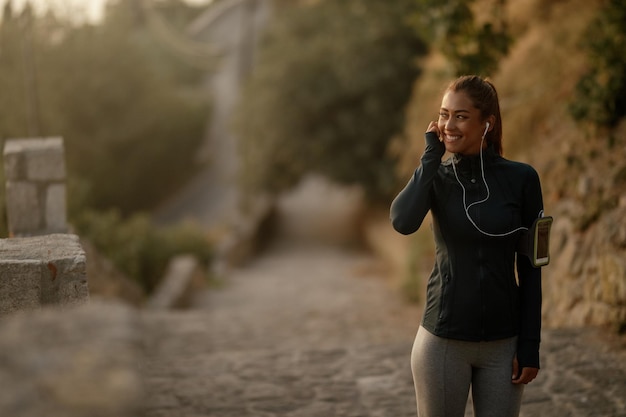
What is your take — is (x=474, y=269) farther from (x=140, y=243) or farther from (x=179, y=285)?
(x=140, y=243)

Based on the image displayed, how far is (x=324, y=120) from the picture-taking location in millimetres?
17891

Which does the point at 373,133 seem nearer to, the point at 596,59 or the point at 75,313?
the point at 596,59

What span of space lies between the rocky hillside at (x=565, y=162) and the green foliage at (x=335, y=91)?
6.05 m

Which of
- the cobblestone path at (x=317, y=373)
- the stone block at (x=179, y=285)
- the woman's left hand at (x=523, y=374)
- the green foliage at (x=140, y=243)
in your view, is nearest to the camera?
the woman's left hand at (x=523, y=374)

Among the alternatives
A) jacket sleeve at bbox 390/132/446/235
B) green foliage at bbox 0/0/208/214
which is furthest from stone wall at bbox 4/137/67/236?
green foliage at bbox 0/0/208/214

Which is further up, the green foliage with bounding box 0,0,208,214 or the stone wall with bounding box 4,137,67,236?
the green foliage with bounding box 0,0,208,214

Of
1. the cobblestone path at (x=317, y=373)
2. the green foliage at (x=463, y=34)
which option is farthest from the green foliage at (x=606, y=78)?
the cobblestone path at (x=317, y=373)

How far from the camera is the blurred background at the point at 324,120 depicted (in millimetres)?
6332

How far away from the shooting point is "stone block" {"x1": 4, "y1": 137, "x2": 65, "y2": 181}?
6.33 meters

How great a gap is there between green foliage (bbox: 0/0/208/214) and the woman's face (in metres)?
18.0

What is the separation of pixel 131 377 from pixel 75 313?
40 centimetres

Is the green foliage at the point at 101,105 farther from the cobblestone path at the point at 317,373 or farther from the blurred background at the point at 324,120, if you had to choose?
the cobblestone path at the point at 317,373

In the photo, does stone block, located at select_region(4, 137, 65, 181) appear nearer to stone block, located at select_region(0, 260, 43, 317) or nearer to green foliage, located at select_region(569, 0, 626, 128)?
stone block, located at select_region(0, 260, 43, 317)

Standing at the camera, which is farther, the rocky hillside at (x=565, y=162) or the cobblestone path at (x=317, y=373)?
the rocky hillside at (x=565, y=162)
